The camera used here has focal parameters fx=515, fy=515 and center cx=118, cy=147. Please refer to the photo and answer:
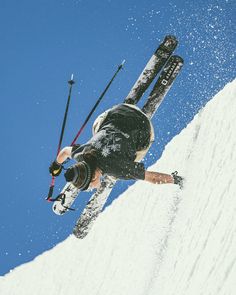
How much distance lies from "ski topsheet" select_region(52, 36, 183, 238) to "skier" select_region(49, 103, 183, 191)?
99cm

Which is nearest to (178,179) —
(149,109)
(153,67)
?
(149,109)

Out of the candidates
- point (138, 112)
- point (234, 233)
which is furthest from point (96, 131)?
point (234, 233)

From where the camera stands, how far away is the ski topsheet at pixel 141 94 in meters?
7.35

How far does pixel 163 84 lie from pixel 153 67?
0.33 m

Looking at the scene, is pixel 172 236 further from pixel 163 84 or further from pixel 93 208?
pixel 163 84

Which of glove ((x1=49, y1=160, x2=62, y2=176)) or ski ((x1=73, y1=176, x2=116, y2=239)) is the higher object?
ski ((x1=73, y1=176, x2=116, y2=239))

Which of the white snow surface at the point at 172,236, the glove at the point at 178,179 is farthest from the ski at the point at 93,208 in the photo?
the glove at the point at 178,179

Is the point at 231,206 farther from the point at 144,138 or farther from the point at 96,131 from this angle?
the point at 96,131

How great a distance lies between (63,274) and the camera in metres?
10.5

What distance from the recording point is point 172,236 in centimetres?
593

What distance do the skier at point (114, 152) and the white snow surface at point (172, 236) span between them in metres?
0.68

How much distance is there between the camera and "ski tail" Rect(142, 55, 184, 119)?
740 centimetres

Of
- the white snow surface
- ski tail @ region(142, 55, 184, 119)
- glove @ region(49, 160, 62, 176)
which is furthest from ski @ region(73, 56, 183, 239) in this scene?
glove @ region(49, 160, 62, 176)

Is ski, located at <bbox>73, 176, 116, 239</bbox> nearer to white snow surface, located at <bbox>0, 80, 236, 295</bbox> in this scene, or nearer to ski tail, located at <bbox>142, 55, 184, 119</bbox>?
white snow surface, located at <bbox>0, 80, 236, 295</bbox>
